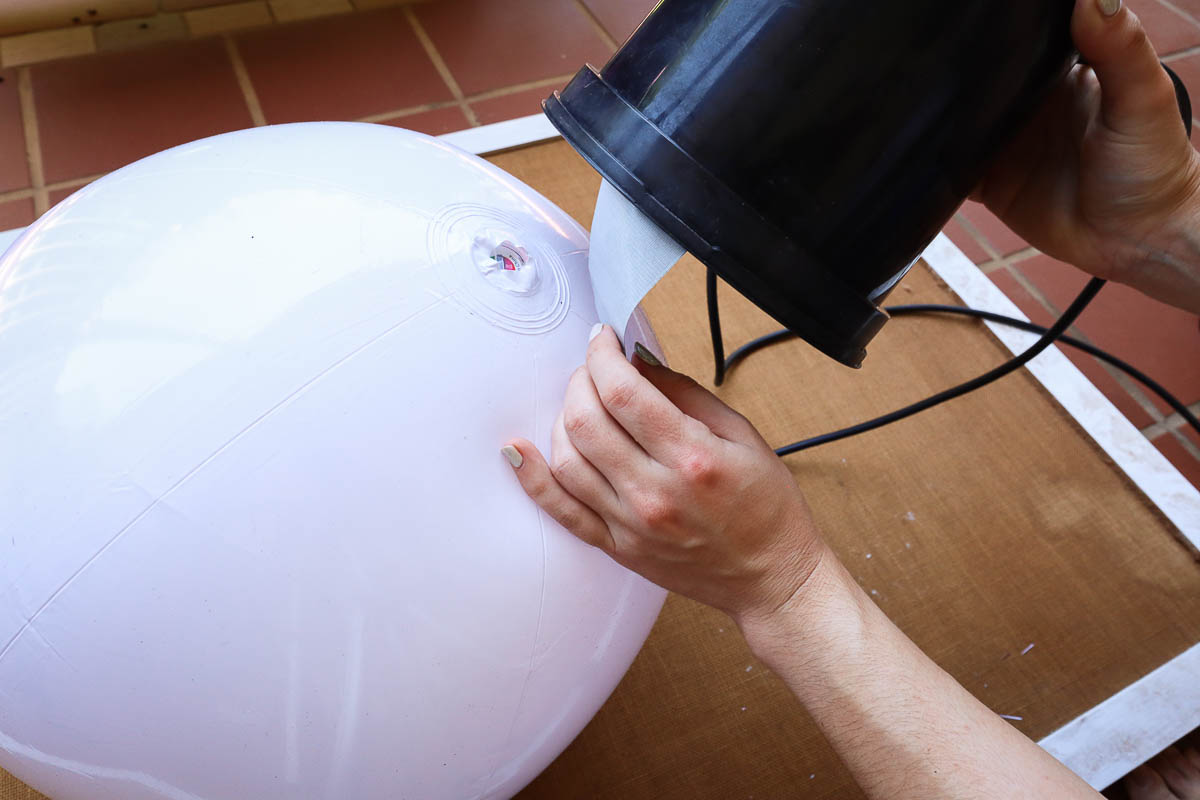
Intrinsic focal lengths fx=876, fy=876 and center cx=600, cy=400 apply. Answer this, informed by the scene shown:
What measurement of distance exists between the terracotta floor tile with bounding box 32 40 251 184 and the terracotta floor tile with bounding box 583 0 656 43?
2.06 ft

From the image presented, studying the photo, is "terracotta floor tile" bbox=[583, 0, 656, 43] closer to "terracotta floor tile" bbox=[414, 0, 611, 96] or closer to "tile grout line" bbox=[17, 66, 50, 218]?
"terracotta floor tile" bbox=[414, 0, 611, 96]

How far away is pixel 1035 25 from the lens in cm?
43

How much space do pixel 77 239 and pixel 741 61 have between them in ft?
1.34

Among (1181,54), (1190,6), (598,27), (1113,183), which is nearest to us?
(1113,183)

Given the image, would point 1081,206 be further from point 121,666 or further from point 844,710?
point 121,666

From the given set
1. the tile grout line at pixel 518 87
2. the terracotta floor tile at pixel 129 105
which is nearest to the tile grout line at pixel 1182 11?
the tile grout line at pixel 518 87

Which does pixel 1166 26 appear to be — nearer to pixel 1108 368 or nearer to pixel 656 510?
pixel 1108 368

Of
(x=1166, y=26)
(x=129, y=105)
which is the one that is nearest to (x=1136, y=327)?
(x=1166, y=26)

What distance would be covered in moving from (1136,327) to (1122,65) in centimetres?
89

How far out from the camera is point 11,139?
1.22 metres

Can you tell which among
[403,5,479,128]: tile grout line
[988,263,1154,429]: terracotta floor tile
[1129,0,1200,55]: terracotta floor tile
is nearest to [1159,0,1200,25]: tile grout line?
[1129,0,1200,55]: terracotta floor tile

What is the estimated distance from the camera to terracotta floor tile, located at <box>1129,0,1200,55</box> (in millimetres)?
1672

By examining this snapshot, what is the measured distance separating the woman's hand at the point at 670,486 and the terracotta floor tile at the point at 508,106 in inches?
35.3

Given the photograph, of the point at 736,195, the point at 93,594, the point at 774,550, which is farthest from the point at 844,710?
the point at 93,594
